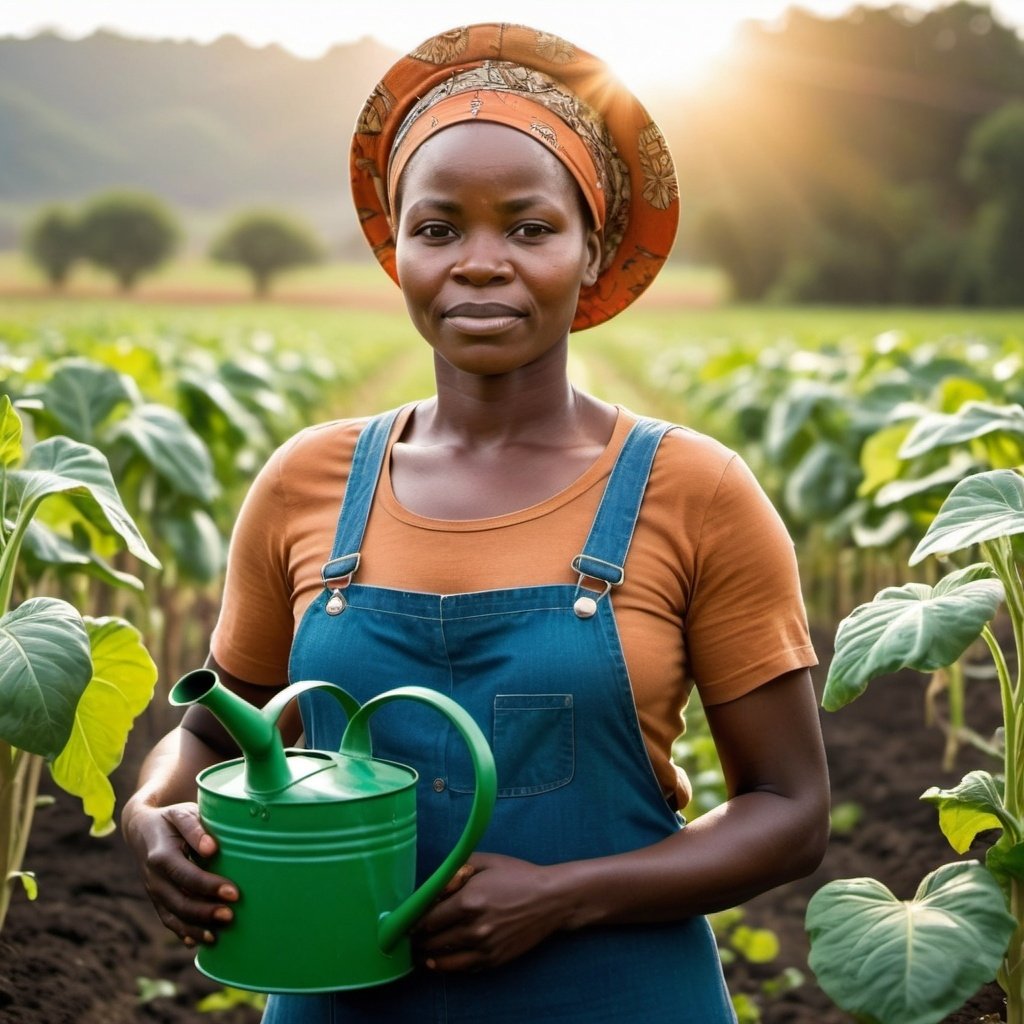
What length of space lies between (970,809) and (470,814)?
886 mm

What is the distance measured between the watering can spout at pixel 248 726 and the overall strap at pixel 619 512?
38cm

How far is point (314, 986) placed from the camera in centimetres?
138

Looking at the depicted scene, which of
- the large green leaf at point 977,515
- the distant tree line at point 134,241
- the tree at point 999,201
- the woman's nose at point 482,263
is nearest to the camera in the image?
the woman's nose at point 482,263

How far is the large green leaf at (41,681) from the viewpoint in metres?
1.68

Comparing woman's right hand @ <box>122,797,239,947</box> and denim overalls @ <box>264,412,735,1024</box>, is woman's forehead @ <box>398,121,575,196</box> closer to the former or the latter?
denim overalls @ <box>264,412,735,1024</box>

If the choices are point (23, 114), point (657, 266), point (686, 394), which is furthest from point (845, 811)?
point (23, 114)

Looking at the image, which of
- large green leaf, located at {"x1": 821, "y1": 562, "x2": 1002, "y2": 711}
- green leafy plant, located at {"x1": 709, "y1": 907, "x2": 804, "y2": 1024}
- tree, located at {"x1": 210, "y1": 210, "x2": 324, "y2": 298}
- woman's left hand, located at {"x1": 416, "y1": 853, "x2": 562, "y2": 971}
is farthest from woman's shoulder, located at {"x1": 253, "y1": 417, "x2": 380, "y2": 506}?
tree, located at {"x1": 210, "y1": 210, "x2": 324, "y2": 298}

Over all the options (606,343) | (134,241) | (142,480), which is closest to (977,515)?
(142,480)

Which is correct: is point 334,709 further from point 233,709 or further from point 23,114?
point 23,114

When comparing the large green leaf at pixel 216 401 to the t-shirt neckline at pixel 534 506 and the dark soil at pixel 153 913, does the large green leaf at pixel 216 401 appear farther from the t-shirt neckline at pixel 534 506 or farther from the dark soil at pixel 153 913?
the t-shirt neckline at pixel 534 506

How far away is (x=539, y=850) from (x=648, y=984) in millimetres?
196

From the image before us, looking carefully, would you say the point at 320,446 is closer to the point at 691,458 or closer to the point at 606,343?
the point at 691,458

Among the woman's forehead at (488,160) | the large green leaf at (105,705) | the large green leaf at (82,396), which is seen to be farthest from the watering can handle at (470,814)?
the large green leaf at (82,396)

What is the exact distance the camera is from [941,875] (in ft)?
5.78
